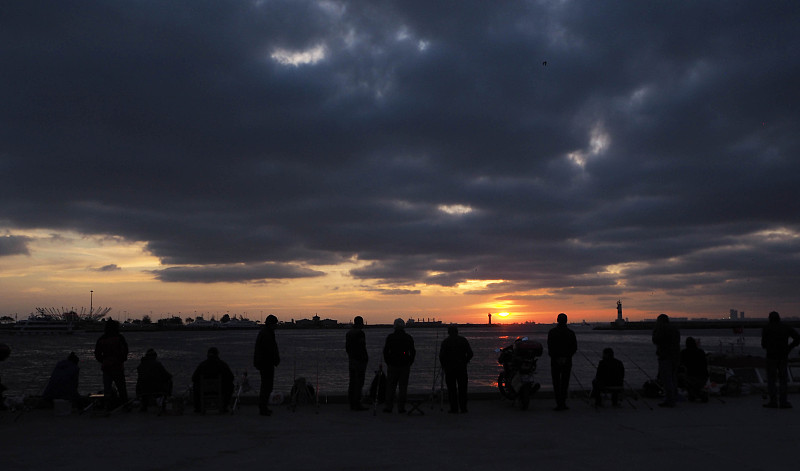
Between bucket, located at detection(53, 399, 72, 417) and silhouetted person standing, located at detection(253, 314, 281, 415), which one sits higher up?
silhouetted person standing, located at detection(253, 314, 281, 415)

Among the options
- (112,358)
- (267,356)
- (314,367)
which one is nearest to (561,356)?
(267,356)

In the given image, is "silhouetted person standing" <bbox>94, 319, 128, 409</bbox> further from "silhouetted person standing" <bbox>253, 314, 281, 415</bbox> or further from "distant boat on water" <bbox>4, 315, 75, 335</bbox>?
"distant boat on water" <bbox>4, 315, 75, 335</bbox>

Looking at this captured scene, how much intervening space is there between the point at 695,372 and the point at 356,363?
7.04 metres

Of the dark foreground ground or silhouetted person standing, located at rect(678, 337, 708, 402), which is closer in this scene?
the dark foreground ground

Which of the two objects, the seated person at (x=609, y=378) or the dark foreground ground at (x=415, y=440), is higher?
the seated person at (x=609, y=378)

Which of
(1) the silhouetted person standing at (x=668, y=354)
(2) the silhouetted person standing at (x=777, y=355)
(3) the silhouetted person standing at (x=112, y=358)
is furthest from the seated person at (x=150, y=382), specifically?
(2) the silhouetted person standing at (x=777, y=355)

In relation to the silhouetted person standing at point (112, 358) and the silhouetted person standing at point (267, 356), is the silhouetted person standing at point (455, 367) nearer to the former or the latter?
the silhouetted person standing at point (267, 356)

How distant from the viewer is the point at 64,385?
37.0 ft

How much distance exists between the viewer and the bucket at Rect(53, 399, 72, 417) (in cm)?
1081

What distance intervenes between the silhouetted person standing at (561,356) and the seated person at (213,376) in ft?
20.1

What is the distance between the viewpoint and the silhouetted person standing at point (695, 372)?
12336 mm

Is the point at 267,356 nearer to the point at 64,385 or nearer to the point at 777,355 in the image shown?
the point at 64,385

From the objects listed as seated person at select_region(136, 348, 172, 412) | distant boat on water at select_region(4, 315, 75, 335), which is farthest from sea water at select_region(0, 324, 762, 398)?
distant boat on water at select_region(4, 315, 75, 335)

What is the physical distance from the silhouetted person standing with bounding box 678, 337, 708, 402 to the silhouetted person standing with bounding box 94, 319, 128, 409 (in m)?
11.3
